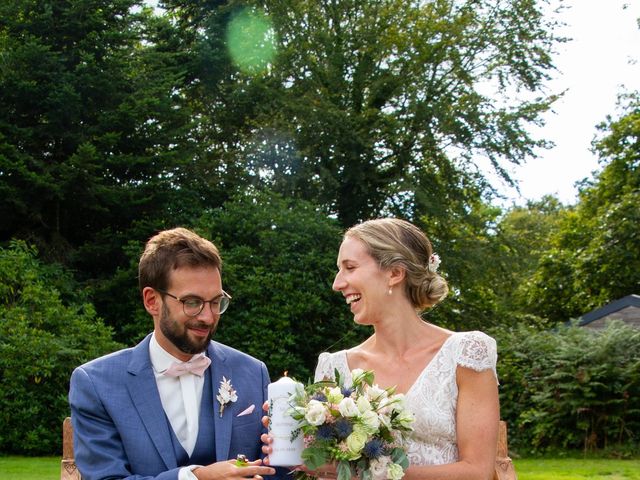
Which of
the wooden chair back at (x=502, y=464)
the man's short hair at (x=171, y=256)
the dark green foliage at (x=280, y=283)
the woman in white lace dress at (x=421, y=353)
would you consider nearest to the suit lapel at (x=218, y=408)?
the man's short hair at (x=171, y=256)

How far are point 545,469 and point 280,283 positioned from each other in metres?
7.82

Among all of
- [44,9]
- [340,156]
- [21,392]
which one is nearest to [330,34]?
[340,156]

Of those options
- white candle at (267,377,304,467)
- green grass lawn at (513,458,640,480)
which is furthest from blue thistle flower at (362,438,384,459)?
green grass lawn at (513,458,640,480)

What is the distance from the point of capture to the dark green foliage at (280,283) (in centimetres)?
1916

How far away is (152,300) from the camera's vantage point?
15.1ft

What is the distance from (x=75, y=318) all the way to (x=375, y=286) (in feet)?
41.9

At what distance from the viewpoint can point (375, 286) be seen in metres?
4.62

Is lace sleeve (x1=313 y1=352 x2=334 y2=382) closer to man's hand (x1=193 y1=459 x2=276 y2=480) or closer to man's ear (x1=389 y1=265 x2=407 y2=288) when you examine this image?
man's ear (x1=389 y1=265 x2=407 y2=288)

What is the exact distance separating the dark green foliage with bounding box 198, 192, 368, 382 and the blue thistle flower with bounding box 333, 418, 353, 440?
48.6 feet

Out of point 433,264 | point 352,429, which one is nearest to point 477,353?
point 433,264

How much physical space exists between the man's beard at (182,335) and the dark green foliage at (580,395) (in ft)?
40.0

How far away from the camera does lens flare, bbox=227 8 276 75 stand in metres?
25.3

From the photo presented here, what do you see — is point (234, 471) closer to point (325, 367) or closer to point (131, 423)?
point (131, 423)

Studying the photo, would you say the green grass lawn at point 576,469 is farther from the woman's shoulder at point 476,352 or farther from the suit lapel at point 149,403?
the suit lapel at point 149,403
